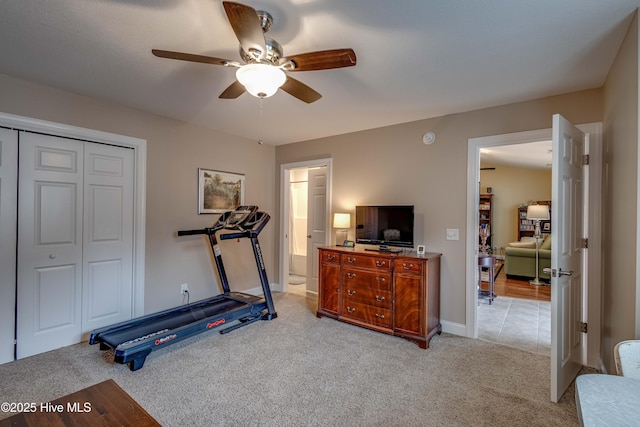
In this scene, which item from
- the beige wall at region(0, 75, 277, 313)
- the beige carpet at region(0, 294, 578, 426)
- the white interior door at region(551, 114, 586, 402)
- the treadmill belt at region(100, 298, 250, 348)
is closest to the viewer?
the beige carpet at region(0, 294, 578, 426)

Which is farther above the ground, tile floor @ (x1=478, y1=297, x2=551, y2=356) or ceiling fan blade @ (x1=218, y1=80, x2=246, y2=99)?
ceiling fan blade @ (x1=218, y1=80, x2=246, y2=99)

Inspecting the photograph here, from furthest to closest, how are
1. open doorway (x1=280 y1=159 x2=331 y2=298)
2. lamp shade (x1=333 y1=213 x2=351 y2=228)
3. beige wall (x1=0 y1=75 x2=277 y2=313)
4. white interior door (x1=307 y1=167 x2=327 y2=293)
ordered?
white interior door (x1=307 y1=167 x2=327 y2=293) < open doorway (x1=280 y1=159 x2=331 y2=298) < lamp shade (x1=333 y1=213 x2=351 y2=228) < beige wall (x1=0 y1=75 x2=277 y2=313)

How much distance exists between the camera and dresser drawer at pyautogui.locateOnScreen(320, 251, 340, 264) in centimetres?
371

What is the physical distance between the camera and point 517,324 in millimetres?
3664

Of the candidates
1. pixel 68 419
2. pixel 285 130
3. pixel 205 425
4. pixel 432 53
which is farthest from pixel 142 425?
pixel 285 130

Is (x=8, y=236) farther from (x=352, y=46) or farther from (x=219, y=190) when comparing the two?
(x=352, y=46)

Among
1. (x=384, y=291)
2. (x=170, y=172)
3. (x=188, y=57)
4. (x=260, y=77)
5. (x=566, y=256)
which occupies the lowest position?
(x=384, y=291)

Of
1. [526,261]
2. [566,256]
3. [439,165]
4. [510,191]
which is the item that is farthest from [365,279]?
[510,191]

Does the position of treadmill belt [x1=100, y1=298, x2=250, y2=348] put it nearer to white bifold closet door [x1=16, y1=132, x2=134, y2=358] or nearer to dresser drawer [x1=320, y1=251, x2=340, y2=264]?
white bifold closet door [x1=16, y1=132, x2=134, y2=358]

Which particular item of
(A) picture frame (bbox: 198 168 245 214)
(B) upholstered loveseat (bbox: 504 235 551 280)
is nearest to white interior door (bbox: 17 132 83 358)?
(A) picture frame (bbox: 198 168 245 214)

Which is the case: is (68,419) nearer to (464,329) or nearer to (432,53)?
(432,53)

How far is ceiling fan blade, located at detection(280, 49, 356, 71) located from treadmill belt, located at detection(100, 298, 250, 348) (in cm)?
263

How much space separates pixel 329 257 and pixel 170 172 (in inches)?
87.2

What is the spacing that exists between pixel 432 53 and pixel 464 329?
9.12ft
